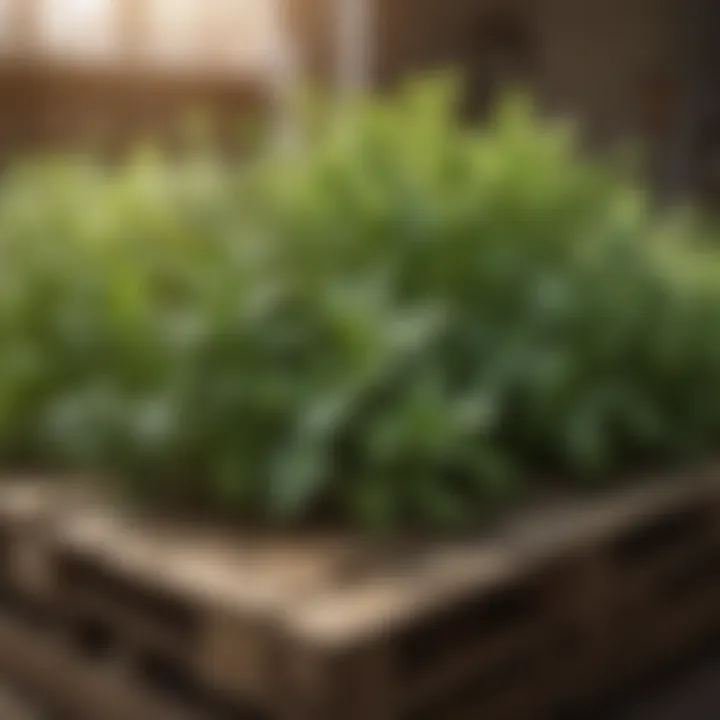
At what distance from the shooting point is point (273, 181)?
1.16 m

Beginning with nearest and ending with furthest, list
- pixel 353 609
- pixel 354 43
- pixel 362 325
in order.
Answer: pixel 353 609, pixel 362 325, pixel 354 43

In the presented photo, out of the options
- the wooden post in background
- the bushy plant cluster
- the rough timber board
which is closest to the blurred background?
the wooden post in background

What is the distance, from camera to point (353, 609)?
88cm

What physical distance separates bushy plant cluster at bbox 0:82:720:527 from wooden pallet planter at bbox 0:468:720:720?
0.05 meters

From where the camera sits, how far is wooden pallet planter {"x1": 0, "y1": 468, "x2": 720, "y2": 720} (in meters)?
0.89

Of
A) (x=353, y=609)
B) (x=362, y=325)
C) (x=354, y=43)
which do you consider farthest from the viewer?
(x=354, y=43)

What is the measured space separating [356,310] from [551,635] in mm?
300

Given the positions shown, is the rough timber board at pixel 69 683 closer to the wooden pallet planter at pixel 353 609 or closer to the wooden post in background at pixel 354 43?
the wooden pallet planter at pixel 353 609

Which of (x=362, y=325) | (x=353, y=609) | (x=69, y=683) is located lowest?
(x=69, y=683)

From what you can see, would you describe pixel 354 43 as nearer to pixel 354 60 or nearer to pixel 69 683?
pixel 354 60

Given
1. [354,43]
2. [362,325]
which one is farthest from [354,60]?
[362,325]

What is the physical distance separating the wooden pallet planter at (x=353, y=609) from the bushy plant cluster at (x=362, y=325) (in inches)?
2.1

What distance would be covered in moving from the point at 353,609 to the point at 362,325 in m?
0.25

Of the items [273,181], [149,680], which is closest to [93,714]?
[149,680]
